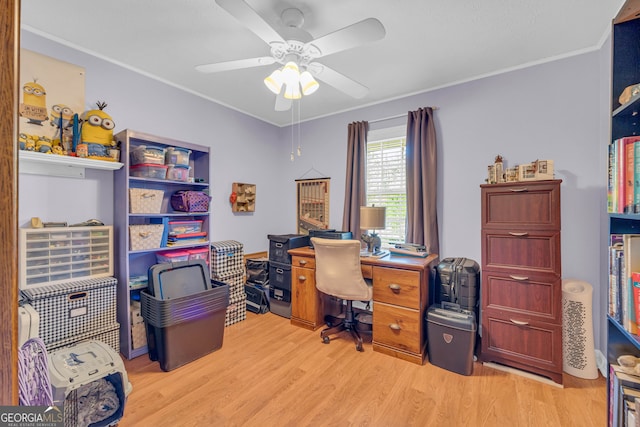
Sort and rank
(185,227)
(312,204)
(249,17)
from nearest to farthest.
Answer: (249,17) < (185,227) < (312,204)

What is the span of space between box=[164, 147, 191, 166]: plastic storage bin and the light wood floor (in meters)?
1.66

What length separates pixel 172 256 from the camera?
2512mm

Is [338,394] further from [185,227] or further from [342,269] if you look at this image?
[185,227]

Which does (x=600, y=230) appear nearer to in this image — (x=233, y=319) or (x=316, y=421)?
(x=316, y=421)

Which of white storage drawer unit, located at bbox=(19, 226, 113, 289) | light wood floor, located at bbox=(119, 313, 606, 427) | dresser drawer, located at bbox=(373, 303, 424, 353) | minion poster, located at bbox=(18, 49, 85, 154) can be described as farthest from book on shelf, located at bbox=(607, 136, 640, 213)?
minion poster, located at bbox=(18, 49, 85, 154)

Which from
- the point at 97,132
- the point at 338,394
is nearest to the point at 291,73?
the point at 97,132

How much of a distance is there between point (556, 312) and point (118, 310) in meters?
3.29

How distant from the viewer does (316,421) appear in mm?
1606

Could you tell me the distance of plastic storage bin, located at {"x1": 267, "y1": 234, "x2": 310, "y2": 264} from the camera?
3105mm

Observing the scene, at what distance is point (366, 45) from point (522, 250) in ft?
6.24

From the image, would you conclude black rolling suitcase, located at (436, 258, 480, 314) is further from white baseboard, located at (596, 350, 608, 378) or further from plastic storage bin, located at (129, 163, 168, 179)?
plastic storage bin, located at (129, 163, 168, 179)

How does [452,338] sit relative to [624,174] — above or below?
below

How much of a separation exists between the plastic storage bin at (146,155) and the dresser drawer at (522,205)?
266 centimetres

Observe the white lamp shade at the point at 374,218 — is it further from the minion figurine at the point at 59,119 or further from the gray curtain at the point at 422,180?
the minion figurine at the point at 59,119
